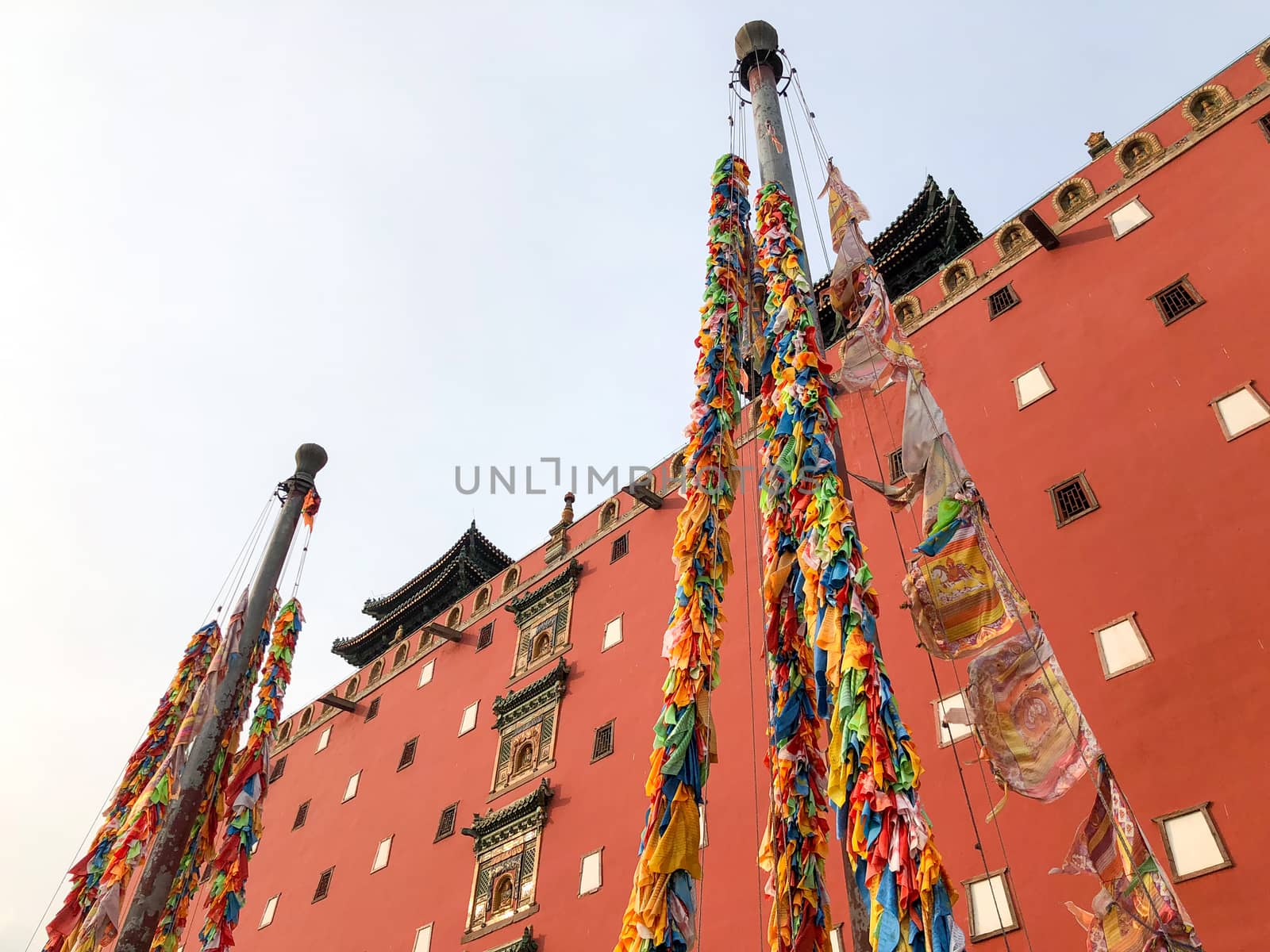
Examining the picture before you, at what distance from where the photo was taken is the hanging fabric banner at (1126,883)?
6113mm

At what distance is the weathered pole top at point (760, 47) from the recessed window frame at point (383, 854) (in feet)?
50.1

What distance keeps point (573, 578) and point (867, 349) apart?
12.4 m

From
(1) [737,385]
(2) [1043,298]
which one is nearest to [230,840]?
(1) [737,385]

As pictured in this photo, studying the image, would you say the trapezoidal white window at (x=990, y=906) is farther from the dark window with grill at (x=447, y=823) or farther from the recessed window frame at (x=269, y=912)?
the recessed window frame at (x=269, y=912)

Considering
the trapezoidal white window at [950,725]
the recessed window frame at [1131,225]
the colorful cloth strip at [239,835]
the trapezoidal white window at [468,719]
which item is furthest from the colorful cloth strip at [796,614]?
the trapezoidal white window at [468,719]

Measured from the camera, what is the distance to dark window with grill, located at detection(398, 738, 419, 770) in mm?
20719

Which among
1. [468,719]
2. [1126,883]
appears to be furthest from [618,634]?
[1126,883]

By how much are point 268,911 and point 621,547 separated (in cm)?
1088

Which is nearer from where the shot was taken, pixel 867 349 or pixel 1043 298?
pixel 867 349

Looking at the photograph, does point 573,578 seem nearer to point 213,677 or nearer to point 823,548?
point 213,677

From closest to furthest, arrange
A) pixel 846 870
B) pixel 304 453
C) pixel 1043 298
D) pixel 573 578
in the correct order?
pixel 846 870 → pixel 304 453 → pixel 1043 298 → pixel 573 578

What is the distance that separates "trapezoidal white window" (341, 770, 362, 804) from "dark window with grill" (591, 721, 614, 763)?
7636mm

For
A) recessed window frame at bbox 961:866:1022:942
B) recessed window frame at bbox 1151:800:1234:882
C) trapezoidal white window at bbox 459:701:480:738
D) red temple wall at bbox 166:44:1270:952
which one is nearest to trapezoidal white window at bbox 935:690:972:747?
red temple wall at bbox 166:44:1270:952

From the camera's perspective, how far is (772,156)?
9945mm
